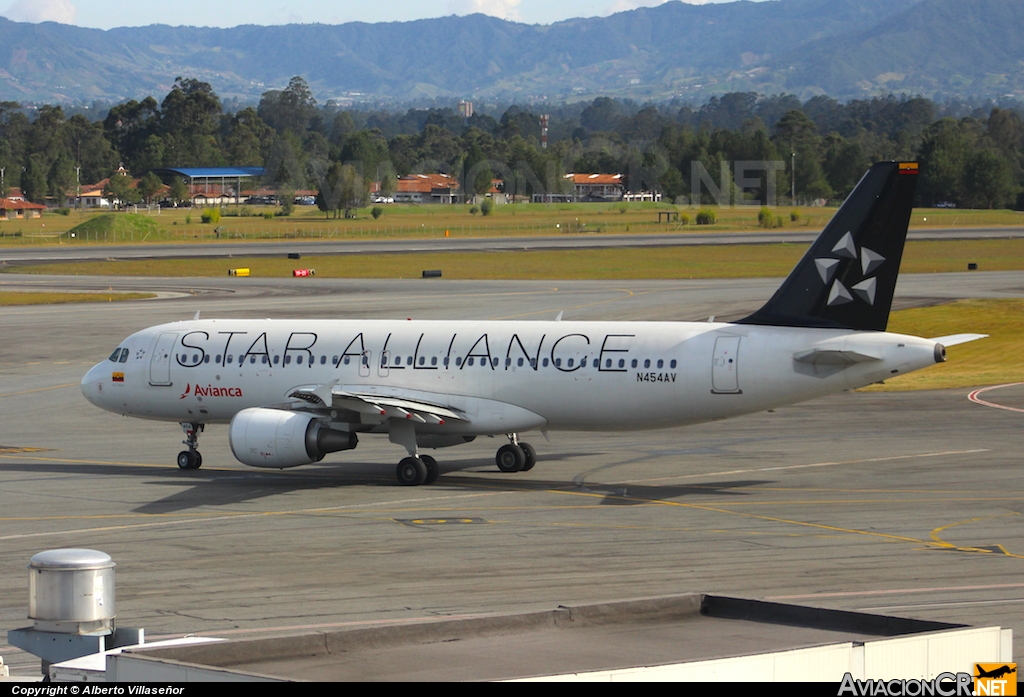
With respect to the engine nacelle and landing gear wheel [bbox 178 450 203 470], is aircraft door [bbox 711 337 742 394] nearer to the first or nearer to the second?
the engine nacelle

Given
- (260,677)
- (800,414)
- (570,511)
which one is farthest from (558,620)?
(800,414)

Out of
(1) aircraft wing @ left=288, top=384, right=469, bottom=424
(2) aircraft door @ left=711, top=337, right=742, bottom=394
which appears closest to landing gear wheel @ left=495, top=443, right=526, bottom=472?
(1) aircraft wing @ left=288, top=384, right=469, bottom=424

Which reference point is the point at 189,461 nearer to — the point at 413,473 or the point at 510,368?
the point at 413,473

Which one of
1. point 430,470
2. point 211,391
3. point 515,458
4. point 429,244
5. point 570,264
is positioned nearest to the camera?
point 430,470

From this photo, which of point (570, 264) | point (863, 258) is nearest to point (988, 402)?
point (863, 258)

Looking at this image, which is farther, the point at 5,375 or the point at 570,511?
the point at 5,375

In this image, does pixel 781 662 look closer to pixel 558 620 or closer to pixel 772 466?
pixel 558 620

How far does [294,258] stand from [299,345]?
9290 cm

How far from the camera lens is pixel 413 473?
1527 inches

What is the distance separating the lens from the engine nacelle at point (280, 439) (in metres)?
37.6

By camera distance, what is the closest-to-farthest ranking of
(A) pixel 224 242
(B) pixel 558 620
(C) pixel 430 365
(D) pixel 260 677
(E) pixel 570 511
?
1. (D) pixel 260 677
2. (B) pixel 558 620
3. (E) pixel 570 511
4. (C) pixel 430 365
5. (A) pixel 224 242

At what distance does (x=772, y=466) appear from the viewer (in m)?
41.2

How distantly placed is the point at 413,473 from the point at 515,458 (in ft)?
11.8

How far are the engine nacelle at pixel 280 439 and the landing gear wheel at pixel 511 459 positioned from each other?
5.28m
